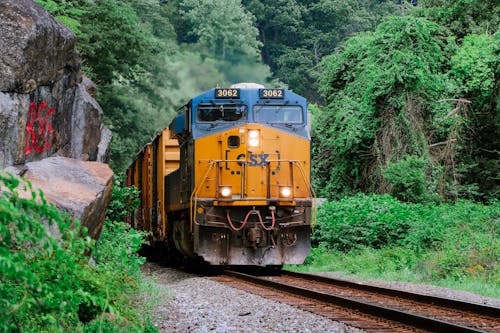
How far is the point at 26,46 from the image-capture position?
9.20m

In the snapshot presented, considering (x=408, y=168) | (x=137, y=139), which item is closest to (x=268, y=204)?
(x=408, y=168)

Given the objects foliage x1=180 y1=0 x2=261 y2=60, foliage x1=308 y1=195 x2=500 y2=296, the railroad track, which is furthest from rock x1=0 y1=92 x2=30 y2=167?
foliage x1=180 y1=0 x2=261 y2=60

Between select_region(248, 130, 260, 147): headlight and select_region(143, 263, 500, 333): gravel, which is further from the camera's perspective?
select_region(248, 130, 260, 147): headlight

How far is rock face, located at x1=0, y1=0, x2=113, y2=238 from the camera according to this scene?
8.83m

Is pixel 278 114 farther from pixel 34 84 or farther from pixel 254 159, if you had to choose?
pixel 34 84

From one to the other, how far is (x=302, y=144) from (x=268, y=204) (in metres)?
1.48

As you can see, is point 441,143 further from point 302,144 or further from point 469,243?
point 302,144

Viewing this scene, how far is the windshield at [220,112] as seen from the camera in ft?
50.1

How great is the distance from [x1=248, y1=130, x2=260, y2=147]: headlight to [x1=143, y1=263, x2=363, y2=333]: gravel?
3532 millimetres

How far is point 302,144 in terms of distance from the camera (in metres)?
15.3

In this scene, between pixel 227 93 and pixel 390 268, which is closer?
pixel 227 93

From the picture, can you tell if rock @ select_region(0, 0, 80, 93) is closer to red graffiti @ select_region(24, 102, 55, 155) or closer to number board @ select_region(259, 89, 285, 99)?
red graffiti @ select_region(24, 102, 55, 155)

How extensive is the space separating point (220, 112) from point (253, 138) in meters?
0.91

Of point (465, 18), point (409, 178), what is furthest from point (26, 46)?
point (465, 18)
